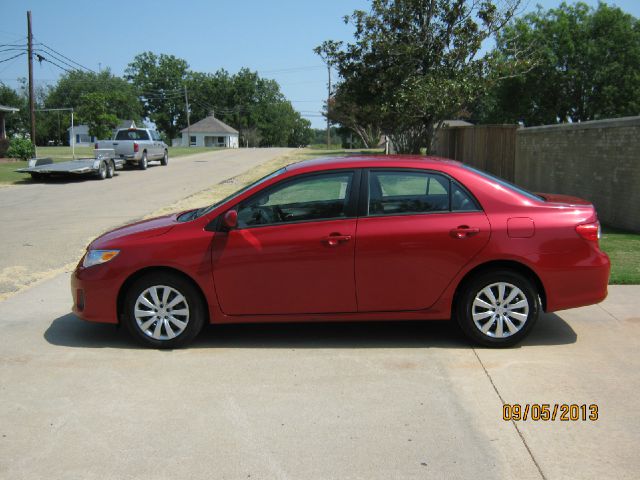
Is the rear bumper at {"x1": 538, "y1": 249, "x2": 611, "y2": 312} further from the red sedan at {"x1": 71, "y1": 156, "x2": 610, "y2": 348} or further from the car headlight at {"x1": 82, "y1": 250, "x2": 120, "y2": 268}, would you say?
the car headlight at {"x1": 82, "y1": 250, "x2": 120, "y2": 268}

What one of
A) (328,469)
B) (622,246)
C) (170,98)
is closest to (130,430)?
(328,469)

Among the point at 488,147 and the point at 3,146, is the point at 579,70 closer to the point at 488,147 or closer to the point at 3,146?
the point at 488,147

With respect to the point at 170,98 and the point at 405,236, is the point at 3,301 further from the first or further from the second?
the point at 170,98

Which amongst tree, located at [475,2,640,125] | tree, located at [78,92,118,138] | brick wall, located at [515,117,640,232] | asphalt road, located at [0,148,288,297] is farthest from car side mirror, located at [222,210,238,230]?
tree, located at [78,92,118,138]

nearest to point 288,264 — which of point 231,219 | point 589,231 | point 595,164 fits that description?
point 231,219

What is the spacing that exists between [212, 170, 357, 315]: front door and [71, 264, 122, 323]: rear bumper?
92 centimetres

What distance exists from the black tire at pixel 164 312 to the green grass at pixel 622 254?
4984mm

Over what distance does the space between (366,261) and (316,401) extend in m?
1.33

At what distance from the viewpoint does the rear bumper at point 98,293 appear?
542 cm

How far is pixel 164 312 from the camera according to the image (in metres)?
5.41

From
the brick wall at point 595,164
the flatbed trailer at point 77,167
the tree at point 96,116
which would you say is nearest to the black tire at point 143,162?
the flatbed trailer at point 77,167

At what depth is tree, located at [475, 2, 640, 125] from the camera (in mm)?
44188

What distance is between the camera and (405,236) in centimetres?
524
